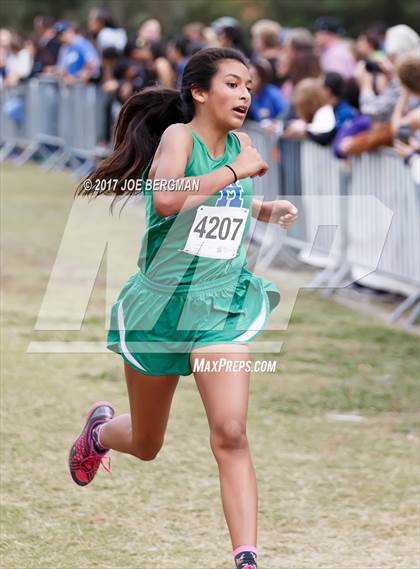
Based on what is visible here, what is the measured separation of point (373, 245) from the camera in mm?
9062

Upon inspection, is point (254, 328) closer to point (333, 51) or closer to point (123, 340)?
point (123, 340)

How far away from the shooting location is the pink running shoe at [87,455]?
16.3 ft

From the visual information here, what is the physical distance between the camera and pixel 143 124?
4.51m

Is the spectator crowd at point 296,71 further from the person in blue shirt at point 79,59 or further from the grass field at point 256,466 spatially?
the grass field at point 256,466

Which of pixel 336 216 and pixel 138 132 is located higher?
pixel 138 132

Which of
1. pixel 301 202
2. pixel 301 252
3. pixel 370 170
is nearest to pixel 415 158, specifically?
pixel 370 170

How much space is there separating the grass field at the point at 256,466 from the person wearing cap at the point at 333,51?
213 inches

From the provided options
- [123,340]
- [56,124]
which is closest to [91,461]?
[123,340]

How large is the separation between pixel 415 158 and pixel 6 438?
3577 mm

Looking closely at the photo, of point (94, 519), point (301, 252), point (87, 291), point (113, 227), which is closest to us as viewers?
point (94, 519)

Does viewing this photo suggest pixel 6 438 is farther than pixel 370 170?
No

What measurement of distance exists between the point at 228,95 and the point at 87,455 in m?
1.62

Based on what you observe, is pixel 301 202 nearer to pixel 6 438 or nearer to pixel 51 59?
pixel 6 438

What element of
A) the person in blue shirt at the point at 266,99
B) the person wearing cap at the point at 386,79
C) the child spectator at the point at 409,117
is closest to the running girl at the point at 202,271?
the child spectator at the point at 409,117
